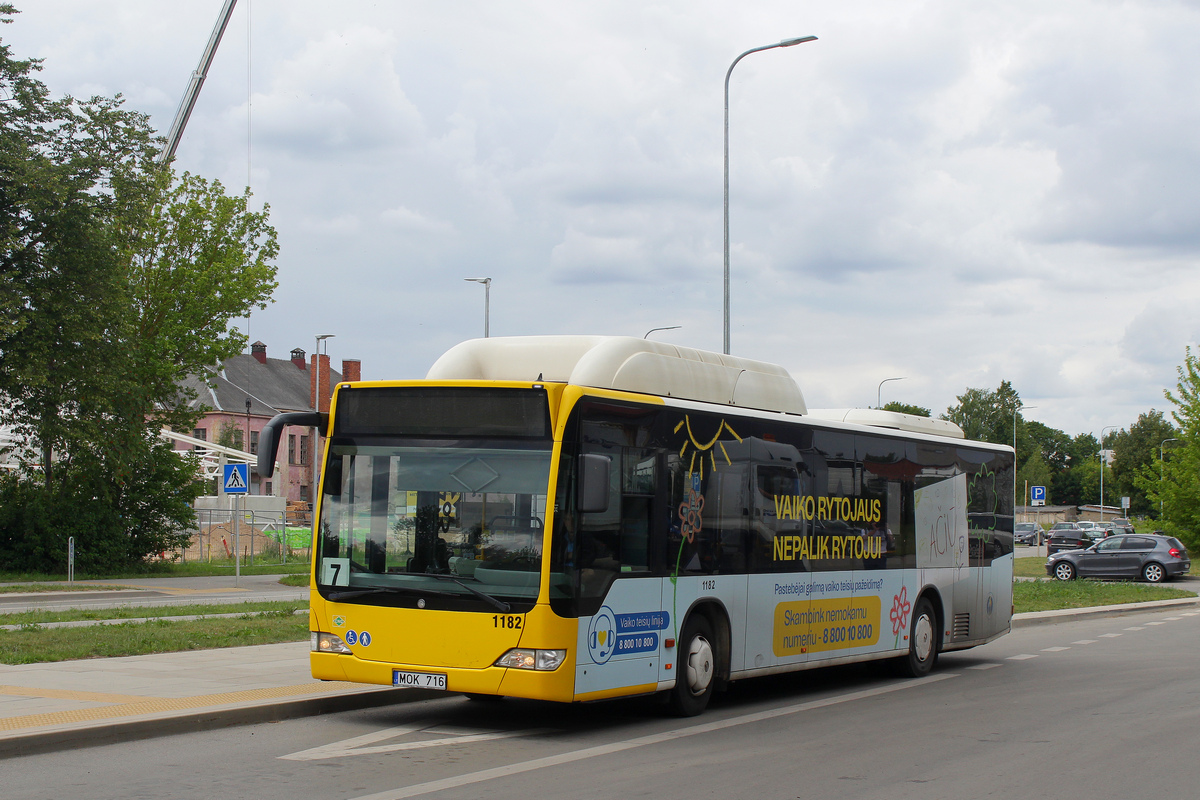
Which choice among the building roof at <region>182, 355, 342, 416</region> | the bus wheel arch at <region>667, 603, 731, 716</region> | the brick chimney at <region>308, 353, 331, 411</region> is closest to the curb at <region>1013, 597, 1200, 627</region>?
the bus wheel arch at <region>667, 603, 731, 716</region>

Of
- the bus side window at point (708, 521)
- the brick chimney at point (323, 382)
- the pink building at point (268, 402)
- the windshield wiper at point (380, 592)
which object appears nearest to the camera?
the windshield wiper at point (380, 592)

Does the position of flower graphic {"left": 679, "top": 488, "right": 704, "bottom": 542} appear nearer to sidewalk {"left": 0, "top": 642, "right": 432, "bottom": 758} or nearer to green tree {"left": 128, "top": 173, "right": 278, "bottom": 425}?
sidewalk {"left": 0, "top": 642, "right": 432, "bottom": 758}

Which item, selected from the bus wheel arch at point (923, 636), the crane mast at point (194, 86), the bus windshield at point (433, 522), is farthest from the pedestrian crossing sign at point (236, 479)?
the bus windshield at point (433, 522)

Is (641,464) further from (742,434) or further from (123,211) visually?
(123,211)

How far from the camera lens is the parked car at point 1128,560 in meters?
37.2

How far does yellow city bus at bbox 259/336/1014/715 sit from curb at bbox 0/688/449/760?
50cm

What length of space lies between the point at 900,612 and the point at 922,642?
0.93m

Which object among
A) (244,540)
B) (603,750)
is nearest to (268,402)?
(244,540)

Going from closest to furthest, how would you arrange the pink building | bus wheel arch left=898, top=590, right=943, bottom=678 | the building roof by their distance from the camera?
bus wheel arch left=898, top=590, right=943, bottom=678 → the pink building → the building roof

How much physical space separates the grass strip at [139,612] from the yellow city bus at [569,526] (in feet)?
32.0

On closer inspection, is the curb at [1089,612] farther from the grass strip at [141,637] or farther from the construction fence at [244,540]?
the construction fence at [244,540]

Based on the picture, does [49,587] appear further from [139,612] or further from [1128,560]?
[1128,560]

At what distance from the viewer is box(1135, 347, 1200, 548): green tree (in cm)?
5065

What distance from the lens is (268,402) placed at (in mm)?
94438
